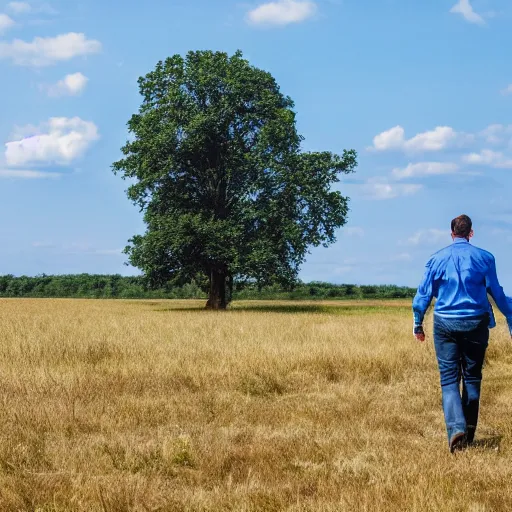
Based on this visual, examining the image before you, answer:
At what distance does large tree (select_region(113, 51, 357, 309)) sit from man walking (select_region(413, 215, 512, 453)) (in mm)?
27059

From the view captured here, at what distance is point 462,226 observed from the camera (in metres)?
6.95

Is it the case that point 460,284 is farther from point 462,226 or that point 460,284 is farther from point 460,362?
point 460,362

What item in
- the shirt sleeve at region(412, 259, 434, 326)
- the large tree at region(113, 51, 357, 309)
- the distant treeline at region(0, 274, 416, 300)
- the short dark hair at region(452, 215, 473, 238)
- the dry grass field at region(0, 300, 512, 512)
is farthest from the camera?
the distant treeline at region(0, 274, 416, 300)

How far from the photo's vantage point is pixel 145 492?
513 centimetres

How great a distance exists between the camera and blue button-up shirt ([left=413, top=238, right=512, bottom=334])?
21.8 feet

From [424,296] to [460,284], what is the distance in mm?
368

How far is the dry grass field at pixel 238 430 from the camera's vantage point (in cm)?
497

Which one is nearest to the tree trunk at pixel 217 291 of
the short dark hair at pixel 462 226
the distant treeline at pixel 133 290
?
the distant treeline at pixel 133 290

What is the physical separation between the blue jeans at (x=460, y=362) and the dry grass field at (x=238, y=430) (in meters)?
0.32

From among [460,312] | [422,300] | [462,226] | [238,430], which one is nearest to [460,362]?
[460,312]

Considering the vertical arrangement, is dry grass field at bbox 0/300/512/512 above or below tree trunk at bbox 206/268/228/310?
below

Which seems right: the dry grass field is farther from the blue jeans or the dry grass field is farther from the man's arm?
the man's arm

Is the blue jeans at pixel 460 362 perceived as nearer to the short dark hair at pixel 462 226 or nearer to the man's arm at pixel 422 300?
the man's arm at pixel 422 300

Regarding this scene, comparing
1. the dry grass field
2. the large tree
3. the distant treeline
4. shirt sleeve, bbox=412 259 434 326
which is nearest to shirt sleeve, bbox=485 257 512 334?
shirt sleeve, bbox=412 259 434 326
